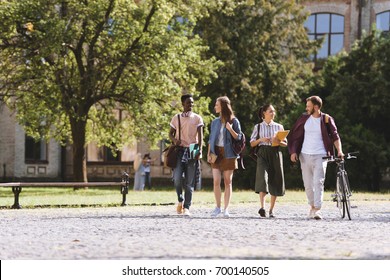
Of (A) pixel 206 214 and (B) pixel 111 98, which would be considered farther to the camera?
(B) pixel 111 98

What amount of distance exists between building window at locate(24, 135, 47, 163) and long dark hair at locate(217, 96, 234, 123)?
3125cm

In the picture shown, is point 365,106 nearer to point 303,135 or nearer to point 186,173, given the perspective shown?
point 303,135

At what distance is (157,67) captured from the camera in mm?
28859

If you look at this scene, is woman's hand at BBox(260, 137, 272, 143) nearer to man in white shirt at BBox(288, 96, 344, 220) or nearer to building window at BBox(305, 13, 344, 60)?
man in white shirt at BBox(288, 96, 344, 220)

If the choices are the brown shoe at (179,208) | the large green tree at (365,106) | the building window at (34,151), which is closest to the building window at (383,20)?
the large green tree at (365,106)

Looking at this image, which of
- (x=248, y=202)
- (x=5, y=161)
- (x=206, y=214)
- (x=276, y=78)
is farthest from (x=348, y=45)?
(x=206, y=214)

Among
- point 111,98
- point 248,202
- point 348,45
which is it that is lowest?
point 248,202

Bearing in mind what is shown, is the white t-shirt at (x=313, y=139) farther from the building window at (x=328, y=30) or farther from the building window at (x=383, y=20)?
the building window at (x=383, y=20)

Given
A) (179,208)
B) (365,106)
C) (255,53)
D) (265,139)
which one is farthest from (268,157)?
(255,53)

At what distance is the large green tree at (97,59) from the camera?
2872cm

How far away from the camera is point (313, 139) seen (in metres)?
15.3

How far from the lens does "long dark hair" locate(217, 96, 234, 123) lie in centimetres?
1545
